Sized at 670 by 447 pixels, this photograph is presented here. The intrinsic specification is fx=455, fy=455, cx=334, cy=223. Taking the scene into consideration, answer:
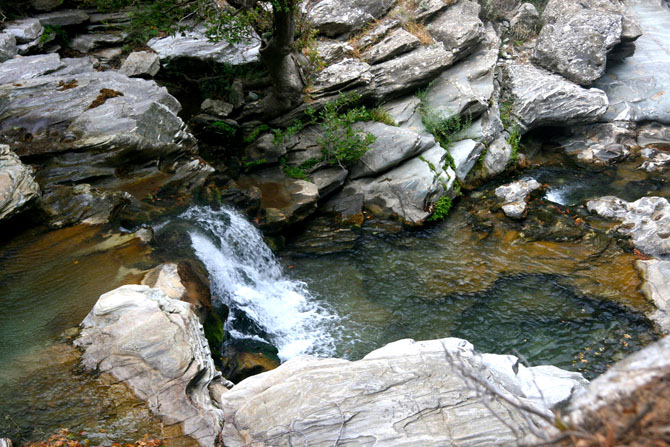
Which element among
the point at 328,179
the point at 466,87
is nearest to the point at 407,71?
the point at 466,87

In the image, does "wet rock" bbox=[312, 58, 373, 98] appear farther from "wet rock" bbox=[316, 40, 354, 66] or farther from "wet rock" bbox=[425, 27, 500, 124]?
"wet rock" bbox=[425, 27, 500, 124]

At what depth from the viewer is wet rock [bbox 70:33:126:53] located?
47.6 feet

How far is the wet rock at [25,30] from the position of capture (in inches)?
513

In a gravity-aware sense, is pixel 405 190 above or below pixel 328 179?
below

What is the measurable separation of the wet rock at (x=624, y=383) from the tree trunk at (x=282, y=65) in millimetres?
10892

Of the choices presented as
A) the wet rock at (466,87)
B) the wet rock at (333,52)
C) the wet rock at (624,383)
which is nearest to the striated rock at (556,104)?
the wet rock at (466,87)

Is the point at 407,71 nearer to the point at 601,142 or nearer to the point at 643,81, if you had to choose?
the point at 601,142

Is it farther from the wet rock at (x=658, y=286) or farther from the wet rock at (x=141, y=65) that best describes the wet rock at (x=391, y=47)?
the wet rock at (x=658, y=286)

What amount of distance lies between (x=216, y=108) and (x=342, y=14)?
5.60 meters

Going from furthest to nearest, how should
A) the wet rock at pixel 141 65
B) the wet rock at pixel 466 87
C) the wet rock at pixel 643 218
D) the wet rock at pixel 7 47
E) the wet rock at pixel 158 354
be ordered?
the wet rock at pixel 466 87, the wet rock at pixel 141 65, the wet rock at pixel 7 47, the wet rock at pixel 643 218, the wet rock at pixel 158 354

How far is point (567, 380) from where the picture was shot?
687cm

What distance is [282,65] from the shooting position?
12852 mm

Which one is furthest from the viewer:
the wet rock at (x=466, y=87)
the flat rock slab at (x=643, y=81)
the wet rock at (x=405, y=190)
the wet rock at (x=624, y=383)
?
the flat rock slab at (x=643, y=81)

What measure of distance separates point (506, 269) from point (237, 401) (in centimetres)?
788
